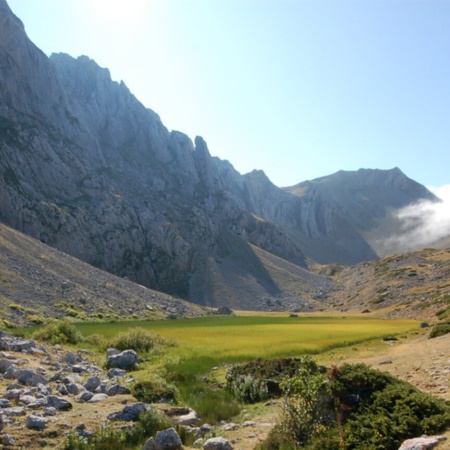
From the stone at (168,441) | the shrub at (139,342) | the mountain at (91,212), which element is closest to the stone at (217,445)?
the stone at (168,441)

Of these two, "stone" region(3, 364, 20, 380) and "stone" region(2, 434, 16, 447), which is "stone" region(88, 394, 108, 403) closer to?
"stone" region(3, 364, 20, 380)

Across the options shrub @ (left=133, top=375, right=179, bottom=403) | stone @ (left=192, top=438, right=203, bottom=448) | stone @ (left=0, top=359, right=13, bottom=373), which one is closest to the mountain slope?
stone @ (left=0, top=359, right=13, bottom=373)

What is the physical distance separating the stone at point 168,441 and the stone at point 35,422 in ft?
15.0

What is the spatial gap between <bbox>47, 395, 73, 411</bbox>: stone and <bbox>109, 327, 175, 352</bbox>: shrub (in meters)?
20.4

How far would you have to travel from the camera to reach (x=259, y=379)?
77.2ft

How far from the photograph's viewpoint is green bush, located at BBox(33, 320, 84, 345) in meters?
42.5

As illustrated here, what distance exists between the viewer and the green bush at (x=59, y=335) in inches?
1673

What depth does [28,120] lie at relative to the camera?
16162 centimetres

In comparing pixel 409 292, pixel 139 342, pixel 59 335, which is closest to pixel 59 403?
pixel 139 342

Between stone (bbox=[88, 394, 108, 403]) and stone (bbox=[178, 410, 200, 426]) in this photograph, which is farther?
stone (bbox=[88, 394, 108, 403])

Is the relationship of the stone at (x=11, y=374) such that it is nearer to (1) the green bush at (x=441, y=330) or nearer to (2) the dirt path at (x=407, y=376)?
(2) the dirt path at (x=407, y=376)

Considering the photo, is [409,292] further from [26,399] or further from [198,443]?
[26,399]

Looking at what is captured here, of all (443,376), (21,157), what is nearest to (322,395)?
(443,376)

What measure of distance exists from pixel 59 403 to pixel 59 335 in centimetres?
2734
